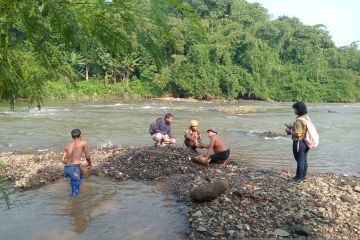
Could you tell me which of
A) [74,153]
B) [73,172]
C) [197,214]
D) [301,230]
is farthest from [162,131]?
[301,230]

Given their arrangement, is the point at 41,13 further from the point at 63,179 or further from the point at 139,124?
the point at 139,124

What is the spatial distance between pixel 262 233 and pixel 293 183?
2517 mm

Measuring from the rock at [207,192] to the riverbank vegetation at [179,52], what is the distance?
7.64 feet

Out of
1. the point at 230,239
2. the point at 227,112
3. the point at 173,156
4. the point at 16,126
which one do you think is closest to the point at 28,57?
the point at 230,239

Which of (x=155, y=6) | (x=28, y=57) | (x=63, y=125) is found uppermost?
(x=155, y=6)

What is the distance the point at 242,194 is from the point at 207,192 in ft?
2.19

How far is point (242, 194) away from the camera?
23.3 ft

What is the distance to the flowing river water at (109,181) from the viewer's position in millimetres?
6309

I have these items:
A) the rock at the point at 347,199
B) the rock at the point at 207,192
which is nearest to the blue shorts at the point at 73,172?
the rock at the point at 207,192

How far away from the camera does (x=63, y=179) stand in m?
→ 9.00

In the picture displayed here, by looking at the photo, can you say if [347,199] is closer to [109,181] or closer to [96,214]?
[96,214]

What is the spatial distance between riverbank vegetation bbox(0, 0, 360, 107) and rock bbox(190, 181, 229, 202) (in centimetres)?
233

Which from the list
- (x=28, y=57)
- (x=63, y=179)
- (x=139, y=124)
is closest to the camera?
(x=28, y=57)

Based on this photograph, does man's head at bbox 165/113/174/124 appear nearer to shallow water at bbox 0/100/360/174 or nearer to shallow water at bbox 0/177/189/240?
shallow water at bbox 0/100/360/174
